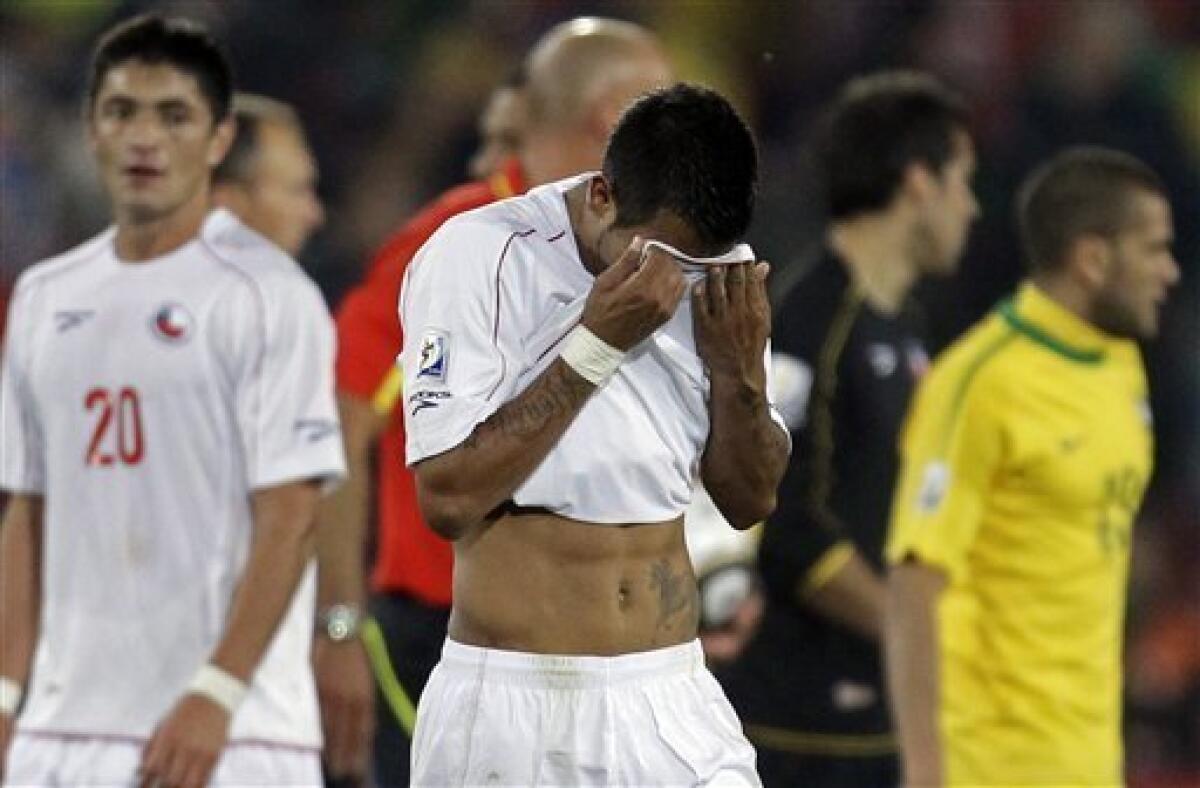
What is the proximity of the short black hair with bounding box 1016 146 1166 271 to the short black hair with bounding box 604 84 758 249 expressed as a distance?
2.65 m

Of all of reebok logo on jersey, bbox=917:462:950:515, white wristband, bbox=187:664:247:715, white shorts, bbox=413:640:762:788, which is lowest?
white wristband, bbox=187:664:247:715

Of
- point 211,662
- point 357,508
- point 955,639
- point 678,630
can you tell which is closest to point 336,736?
point 357,508

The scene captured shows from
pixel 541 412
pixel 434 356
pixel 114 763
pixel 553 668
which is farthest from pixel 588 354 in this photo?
pixel 114 763

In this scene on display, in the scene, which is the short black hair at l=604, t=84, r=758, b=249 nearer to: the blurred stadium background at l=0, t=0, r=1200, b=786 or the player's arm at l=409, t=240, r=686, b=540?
the player's arm at l=409, t=240, r=686, b=540

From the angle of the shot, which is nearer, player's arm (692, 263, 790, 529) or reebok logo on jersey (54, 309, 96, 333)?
player's arm (692, 263, 790, 529)

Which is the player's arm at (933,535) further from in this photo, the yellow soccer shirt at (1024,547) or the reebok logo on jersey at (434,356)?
the reebok logo on jersey at (434,356)

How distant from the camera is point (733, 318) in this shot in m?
4.25

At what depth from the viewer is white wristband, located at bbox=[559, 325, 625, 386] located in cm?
414

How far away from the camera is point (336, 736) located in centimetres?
634

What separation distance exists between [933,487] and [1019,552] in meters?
0.26

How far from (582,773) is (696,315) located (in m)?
0.71

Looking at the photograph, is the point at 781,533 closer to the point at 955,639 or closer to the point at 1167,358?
the point at 955,639

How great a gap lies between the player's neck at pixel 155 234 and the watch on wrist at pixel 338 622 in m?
1.15

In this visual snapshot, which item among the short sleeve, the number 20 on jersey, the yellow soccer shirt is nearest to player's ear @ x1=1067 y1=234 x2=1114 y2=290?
the yellow soccer shirt
